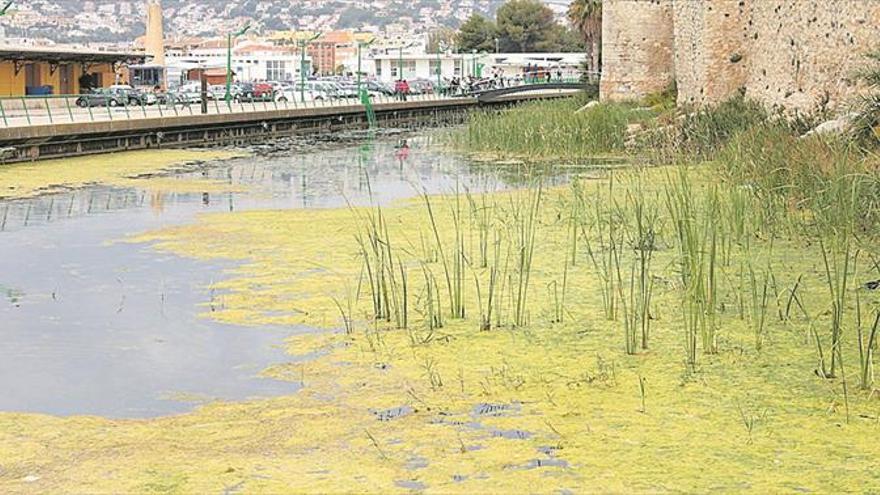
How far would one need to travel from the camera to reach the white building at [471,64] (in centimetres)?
8756

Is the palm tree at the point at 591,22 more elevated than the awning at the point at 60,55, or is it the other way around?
the palm tree at the point at 591,22

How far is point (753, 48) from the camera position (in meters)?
26.0

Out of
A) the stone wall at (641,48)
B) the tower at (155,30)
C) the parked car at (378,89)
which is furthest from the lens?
the tower at (155,30)

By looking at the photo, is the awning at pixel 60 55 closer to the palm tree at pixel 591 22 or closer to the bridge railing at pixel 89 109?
the bridge railing at pixel 89 109

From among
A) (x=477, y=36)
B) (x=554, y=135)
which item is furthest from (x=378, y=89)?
(x=477, y=36)

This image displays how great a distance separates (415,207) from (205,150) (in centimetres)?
1391

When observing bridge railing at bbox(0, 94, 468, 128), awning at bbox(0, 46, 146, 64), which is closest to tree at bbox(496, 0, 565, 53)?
awning at bbox(0, 46, 146, 64)

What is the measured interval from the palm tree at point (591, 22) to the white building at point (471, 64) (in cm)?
1635

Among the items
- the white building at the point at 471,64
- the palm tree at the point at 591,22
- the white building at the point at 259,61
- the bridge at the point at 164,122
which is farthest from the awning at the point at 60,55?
the white building at the point at 259,61

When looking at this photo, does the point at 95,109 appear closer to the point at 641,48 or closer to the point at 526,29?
the point at 641,48

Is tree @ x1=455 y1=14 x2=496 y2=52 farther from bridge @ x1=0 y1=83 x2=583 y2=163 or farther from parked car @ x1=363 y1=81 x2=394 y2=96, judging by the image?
bridge @ x1=0 y1=83 x2=583 y2=163

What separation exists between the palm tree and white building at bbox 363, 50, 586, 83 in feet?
53.6

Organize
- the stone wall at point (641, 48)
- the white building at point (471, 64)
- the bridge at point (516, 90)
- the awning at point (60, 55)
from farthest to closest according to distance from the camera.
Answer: the white building at point (471, 64) < the bridge at point (516, 90) < the awning at point (60, 55) < the stone wall at point (641, 48)

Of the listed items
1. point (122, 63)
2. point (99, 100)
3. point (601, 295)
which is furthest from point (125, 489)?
point (122, 63)
